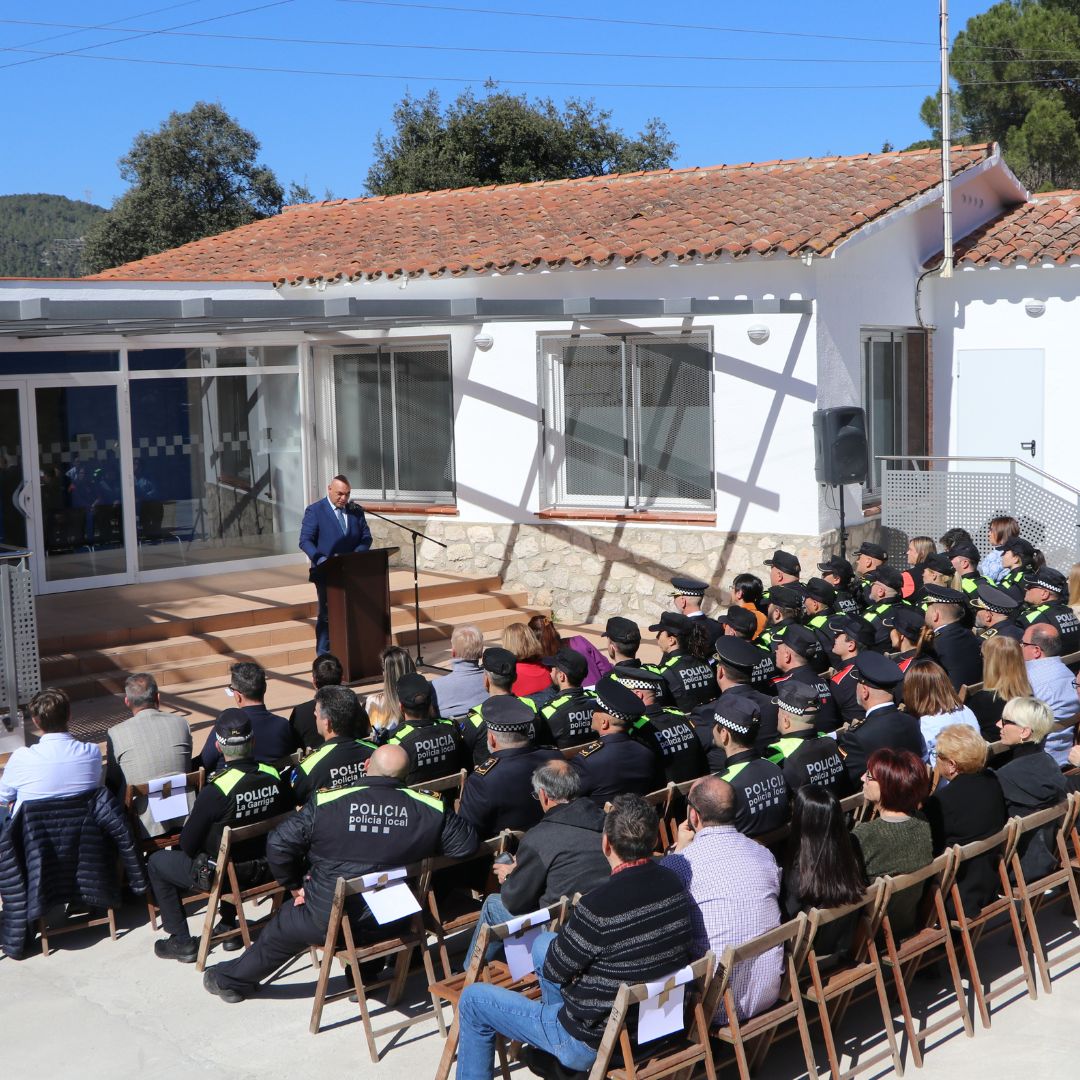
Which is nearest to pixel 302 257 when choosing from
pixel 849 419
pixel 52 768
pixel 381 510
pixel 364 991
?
pixel 381 510

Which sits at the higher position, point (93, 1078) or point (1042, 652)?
point (1042, 652)

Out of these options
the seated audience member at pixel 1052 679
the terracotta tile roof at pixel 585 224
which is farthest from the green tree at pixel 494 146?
the seated audience member at pixel 1052 679

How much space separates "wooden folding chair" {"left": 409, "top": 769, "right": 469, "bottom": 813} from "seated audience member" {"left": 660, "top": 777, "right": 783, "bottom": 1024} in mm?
1515

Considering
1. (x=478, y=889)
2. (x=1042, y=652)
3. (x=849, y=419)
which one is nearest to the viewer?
(x=478, y=889)

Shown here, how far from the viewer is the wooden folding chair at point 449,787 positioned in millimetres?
6172

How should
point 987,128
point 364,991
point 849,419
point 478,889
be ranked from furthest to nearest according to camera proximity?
1. point 987,128
2. point 849,419
3. point 478,889
4. point 364,991

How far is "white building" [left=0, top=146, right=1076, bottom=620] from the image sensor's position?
1210 centimetres

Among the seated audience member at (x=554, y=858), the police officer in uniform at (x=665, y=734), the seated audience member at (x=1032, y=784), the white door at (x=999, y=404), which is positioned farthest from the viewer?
the white door at (x=999, y=404)

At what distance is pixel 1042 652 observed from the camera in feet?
24.0

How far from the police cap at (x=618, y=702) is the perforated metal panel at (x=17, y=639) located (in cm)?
399

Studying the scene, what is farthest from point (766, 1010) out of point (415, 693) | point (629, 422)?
point (629, 422)

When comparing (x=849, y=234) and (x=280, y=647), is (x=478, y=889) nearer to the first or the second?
(x=280, y=647)

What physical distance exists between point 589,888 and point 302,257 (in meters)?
11.6

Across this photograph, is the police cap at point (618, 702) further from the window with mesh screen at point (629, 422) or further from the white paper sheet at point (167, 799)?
the window with mesh screen at point (629, 422)
